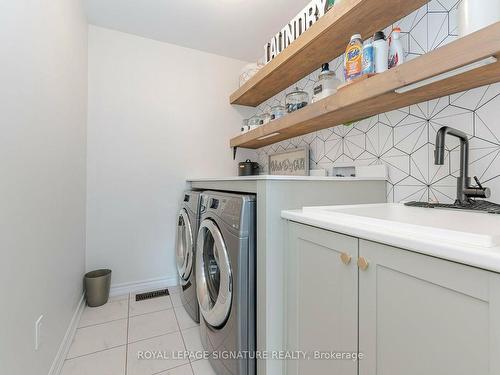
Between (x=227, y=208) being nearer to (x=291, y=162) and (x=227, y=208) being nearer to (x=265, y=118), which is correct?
(x=291, y=162)

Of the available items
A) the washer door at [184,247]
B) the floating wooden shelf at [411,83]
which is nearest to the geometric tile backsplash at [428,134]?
the floating wooden shelf at [411,83]

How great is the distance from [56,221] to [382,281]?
1.59 m

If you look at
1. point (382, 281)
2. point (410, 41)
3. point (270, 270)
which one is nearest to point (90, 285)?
point (270, 270)

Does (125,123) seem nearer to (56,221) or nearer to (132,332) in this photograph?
(56,221)

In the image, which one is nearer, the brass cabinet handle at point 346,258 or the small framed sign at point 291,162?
the brass cabinet handle at point 346,258

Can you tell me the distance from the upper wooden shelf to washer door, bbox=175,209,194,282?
1360 mm

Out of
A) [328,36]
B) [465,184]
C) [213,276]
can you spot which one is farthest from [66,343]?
[328,36]

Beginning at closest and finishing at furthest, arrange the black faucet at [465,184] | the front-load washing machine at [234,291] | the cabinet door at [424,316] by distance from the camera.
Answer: the cabinet door at [424,316]
the black faucet at [465,184]
the front-load washing machine at [234,291]

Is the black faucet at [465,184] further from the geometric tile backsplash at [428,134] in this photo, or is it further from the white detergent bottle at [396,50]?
the white detergent bottle at [396,50]

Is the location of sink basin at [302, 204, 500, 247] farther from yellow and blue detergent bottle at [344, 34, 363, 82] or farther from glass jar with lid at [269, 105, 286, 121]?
glass jar with lid at [269, 105, 286, 121]

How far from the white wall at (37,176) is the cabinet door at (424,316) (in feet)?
3.88

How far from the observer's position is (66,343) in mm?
1412

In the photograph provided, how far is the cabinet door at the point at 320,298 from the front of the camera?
2.55 ft

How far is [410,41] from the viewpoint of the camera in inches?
49.3
